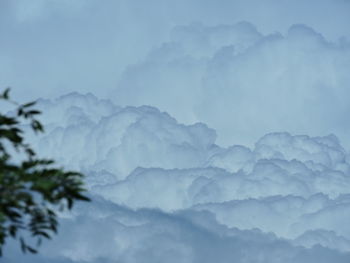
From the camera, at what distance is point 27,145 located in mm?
55625

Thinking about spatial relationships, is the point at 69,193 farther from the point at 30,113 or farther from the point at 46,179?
the point at 30,113

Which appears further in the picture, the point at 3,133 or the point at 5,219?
the point at 3,133

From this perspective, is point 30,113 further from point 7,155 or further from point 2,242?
point 2,242

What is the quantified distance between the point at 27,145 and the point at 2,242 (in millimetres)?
5044

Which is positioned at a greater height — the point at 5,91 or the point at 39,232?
the point at 5,91

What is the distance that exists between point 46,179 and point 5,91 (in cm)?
504

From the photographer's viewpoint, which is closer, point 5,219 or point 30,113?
point 5,219

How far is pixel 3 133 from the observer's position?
5569 cm

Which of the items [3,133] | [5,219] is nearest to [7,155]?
[3,133]

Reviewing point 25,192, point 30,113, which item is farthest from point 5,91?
point 25,192

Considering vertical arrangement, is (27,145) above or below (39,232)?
above

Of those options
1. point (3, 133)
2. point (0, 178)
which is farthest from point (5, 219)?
point (3, 133)

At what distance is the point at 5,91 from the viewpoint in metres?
54.8

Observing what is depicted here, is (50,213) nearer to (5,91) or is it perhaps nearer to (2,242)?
(2,242)
